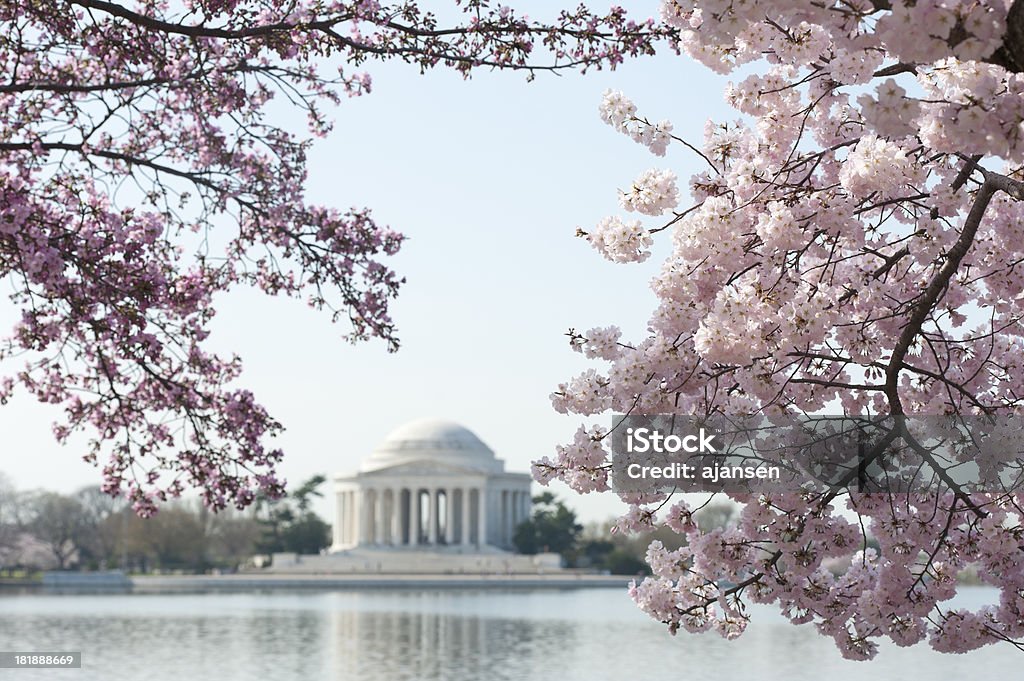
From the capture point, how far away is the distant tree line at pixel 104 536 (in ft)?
320

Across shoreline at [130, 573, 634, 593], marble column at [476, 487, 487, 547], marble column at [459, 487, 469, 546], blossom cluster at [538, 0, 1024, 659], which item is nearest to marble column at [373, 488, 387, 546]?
marble column at [459, 487, 469, 546]

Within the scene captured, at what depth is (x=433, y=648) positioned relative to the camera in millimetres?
32594

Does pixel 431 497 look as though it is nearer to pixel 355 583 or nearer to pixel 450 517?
pixel 450 517

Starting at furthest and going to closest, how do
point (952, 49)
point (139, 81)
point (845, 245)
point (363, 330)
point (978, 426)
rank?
point (363, 330) → point (139, 81) → point (978, 426) → point (845, 245) → point (952, 49)

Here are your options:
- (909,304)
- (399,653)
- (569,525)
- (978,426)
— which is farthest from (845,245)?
(569,525)

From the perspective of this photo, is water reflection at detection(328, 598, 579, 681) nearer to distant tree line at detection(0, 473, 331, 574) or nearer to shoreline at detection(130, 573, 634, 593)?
shoreline at detection(130, 573, 634, 593)

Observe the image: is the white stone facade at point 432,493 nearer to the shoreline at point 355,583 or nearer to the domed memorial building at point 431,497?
the domed memorial building at point 431,497

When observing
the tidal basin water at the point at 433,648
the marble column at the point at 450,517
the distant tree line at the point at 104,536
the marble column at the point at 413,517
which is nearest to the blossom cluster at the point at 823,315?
the tidal basin water at the point at 433,648

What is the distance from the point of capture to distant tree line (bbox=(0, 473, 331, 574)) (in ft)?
320

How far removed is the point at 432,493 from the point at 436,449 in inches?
158

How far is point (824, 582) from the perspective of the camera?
8836 mm

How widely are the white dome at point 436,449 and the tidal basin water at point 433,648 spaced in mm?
72474

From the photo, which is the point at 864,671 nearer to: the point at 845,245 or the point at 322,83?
the point at 322,83

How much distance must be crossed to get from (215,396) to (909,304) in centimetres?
690
